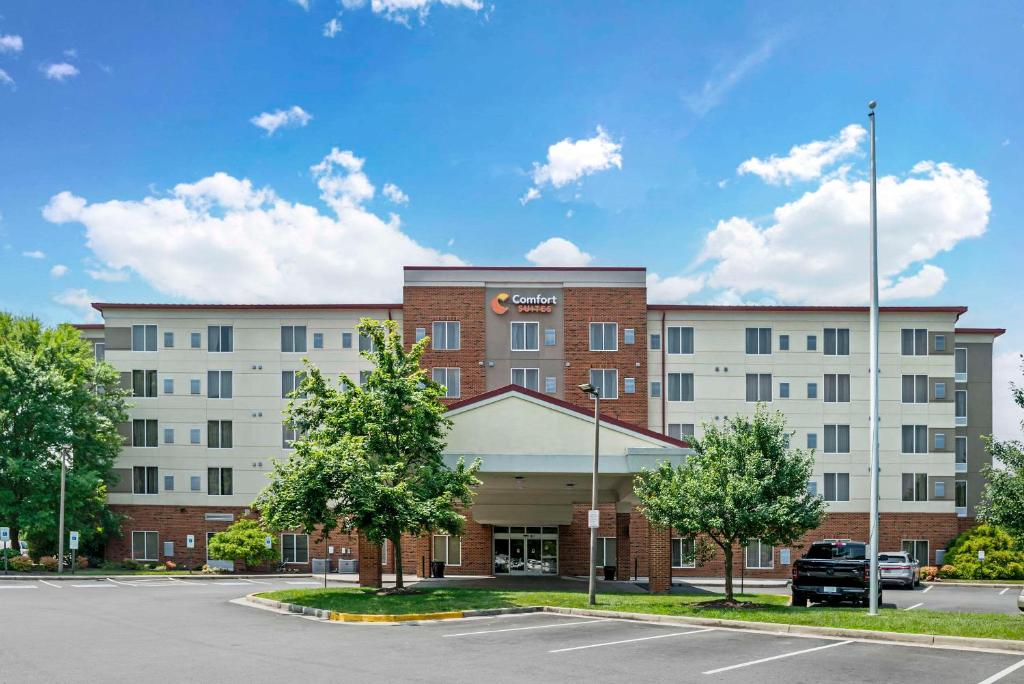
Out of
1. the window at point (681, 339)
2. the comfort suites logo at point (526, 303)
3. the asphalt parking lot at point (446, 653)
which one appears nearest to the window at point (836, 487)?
the window at point (681, 339)

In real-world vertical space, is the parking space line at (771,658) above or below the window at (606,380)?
below

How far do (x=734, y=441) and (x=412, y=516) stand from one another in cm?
943

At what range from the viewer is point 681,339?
54.8 m

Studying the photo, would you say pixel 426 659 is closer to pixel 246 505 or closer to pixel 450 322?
pixel 450 322

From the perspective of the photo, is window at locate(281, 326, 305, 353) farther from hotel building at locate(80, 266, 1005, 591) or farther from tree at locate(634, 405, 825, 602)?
tree at locate(634, 405, 825, 602)

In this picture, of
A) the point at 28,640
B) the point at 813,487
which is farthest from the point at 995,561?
the point at 28,640

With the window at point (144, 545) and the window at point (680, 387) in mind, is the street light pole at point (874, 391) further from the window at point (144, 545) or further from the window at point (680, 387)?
the window at point (144, 545)

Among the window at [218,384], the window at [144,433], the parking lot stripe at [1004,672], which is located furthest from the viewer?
the window at [218,384]

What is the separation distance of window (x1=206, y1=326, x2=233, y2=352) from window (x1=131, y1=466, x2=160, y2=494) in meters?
7.68

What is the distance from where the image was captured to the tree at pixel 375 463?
2775 centimetres

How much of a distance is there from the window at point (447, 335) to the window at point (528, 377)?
3.51 metres

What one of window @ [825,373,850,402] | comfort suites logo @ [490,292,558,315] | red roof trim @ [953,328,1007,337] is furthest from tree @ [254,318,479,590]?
red roof trim @ [953,328,1007,337]

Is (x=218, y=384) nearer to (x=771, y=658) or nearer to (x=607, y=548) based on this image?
(x=607, y=548)

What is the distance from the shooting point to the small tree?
4909 cm
